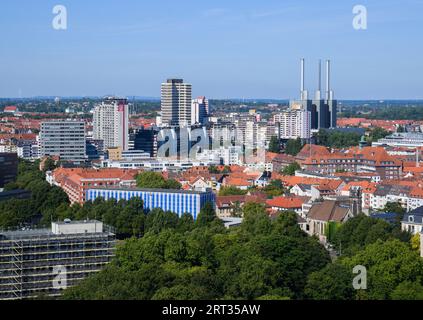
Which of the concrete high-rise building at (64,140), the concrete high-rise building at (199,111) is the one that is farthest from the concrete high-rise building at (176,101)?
the concrete high-rise building at (64,140)

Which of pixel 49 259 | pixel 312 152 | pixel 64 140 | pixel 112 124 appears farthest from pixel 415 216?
pixel 112 124

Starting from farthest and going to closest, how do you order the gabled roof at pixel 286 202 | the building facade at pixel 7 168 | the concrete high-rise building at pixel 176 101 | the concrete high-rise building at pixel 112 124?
the concrete high-rise building at pixel 176 101, the concrete high-rise building at pixel 112 124, the building facade at pixel 7 168, the gabled roof at pixel 286 202

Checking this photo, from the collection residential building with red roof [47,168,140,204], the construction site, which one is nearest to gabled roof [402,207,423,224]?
the construction site

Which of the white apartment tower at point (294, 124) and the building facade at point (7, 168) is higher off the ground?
the white apartment tower at point (294, 124)

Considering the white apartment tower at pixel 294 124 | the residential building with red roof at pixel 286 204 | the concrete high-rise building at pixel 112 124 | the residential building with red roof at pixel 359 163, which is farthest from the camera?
the white apartment tower at pixel 294 124

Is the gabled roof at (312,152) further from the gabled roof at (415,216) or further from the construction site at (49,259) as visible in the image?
the construction site at (49,259)
